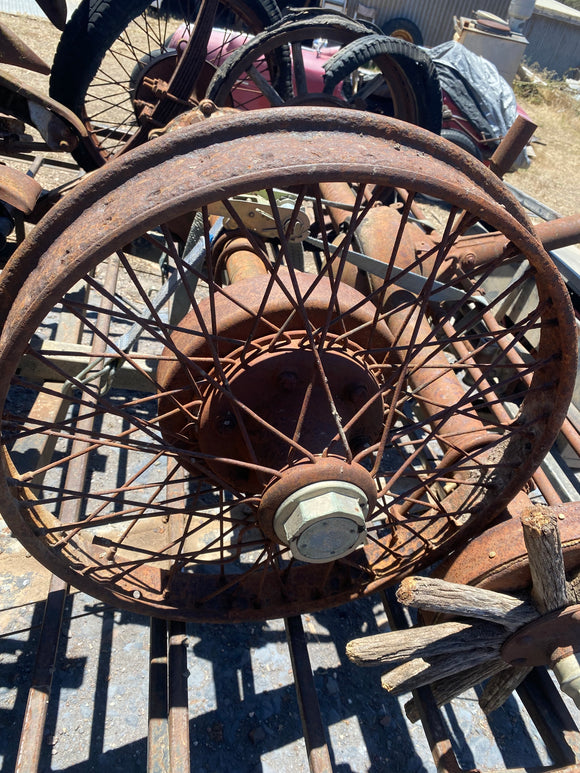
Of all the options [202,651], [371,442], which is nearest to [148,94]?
[371,442]

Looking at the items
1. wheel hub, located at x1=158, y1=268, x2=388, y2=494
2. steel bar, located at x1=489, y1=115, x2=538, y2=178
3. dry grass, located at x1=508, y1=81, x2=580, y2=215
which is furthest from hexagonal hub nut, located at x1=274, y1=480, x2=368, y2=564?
dry grass, located at x1=508, y1=81, x2=580, y2=215

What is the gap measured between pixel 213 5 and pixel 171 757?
14.0ft

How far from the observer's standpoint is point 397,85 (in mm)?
4055

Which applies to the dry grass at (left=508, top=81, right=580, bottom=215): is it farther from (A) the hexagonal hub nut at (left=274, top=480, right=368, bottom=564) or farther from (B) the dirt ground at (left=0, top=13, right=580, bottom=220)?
(A) the hexagonal hub nut at (left=274, top=480, right=368, bottom=564)

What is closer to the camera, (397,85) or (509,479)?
(509,479)

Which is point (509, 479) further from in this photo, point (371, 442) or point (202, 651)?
point (202, 651)

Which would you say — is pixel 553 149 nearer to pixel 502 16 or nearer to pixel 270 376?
pixel 502 16

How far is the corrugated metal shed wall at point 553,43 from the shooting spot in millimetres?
15242

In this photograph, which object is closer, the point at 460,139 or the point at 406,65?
the point at 406,65

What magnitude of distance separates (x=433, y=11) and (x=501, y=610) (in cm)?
1638

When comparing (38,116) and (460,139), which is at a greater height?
(460,139)

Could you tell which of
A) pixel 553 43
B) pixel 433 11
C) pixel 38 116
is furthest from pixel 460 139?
pixel 553 43

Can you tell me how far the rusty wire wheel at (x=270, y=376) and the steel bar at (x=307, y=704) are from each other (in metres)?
0.12

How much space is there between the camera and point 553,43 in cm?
1556
